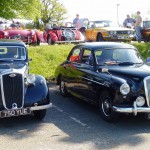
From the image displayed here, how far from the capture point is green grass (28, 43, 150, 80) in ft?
42.3

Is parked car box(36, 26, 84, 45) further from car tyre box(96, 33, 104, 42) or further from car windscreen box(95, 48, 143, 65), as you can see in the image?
car windscreen box(95, 48, 143, 65)

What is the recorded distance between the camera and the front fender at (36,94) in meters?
7.25

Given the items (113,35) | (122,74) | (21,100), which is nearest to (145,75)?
(122,74)

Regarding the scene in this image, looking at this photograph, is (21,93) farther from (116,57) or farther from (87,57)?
(116,57)

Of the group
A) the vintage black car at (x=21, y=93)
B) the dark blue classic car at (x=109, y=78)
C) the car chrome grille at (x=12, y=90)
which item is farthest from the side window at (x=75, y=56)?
the car chrome grille at (x=12, y=90)

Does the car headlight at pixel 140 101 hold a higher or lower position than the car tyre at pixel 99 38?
lower

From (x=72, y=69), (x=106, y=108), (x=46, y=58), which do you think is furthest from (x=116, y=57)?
(x=46, y=58)

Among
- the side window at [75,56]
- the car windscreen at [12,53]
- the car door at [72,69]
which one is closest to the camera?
the car windscreen at [12,53]

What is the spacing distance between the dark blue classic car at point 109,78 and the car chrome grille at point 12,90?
169 cm

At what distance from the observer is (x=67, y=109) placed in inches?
338

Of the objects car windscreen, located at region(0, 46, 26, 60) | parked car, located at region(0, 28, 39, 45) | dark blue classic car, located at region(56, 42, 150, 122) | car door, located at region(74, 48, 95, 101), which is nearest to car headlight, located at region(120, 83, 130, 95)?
dark blue classic car, located at region(56, 42, 150, 122)

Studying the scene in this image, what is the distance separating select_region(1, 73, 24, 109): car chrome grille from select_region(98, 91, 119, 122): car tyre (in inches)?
66.7

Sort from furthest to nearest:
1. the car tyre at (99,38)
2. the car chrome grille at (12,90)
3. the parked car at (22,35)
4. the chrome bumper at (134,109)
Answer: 1. the car tyre at (99,38)
2. the parked car at (22,35)
3. the car chrome grille at (12,90)
4. the chrome bumper at (134,109)

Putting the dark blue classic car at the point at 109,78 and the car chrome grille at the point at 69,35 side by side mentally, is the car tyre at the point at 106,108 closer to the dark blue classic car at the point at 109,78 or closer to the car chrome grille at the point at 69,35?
the dark blue classic car at the point at 109,78
